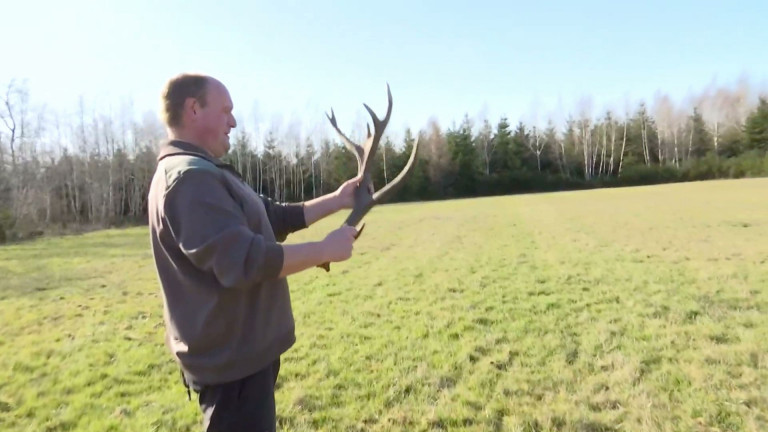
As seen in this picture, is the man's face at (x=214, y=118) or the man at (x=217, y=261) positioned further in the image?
the man's face at (x=214, y=118)

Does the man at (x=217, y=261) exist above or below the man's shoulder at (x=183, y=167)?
below

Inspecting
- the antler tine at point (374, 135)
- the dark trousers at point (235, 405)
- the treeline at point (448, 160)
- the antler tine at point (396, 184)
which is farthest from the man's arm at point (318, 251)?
the treeline at point (448, 160)

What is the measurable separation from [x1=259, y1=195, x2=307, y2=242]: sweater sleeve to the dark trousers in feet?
2.72

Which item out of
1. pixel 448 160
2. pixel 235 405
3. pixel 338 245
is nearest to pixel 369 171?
pixel 338 245

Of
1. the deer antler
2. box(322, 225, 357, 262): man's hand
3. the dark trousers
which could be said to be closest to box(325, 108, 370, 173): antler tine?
the deer antler

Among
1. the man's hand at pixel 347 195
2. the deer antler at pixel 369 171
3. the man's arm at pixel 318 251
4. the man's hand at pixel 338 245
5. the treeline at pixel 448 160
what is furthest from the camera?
the treeline at pixel 448 160

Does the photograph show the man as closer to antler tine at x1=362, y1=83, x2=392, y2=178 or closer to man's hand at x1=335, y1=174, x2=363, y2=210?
man's hand at x1=335, y1=174, x2=363, y2=210

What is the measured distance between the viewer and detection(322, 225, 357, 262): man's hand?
1990 mm

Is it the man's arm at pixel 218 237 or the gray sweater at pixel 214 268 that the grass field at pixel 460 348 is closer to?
the gray sweater at pixel 214 268

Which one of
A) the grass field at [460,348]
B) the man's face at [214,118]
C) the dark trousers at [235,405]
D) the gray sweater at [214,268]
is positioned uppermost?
the man's face at [214,118]

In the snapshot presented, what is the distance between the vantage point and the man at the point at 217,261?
178 centimetres

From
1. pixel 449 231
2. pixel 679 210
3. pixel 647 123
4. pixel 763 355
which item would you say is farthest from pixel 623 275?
pixel 647 123

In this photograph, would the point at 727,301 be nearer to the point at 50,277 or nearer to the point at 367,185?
the point at 367,185

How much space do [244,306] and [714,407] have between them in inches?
158
